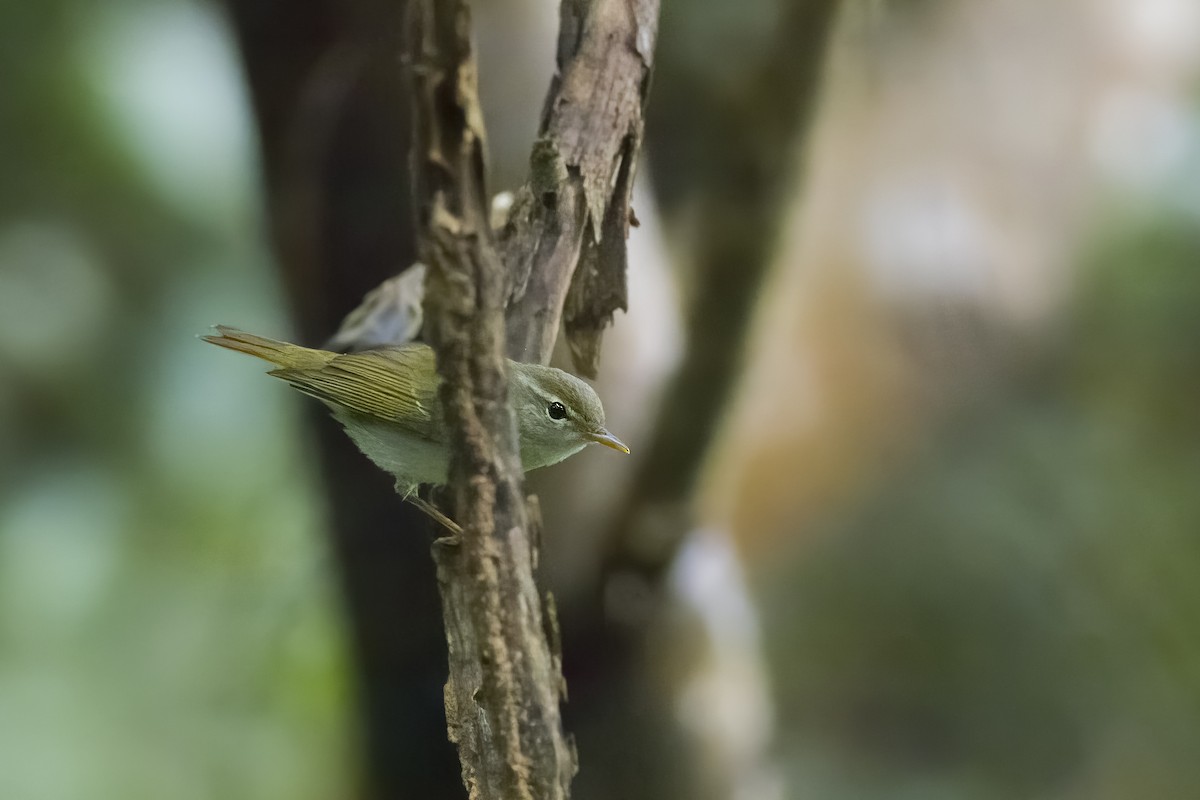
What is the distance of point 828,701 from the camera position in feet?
8.58

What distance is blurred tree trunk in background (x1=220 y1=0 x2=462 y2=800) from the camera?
6.31 feet

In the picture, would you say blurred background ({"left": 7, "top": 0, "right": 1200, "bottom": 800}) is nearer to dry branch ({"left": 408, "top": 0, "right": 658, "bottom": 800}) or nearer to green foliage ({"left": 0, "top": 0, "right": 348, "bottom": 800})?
green foliage ({"left": 0, "top": 0, "right": 348, "bottom": 800})

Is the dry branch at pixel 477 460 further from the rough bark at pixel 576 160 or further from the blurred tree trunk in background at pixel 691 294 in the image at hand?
the blurred tree trunk in background at pixel 691 294

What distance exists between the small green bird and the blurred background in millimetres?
400

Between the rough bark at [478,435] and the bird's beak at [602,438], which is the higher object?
the bird's beak at [602,438]

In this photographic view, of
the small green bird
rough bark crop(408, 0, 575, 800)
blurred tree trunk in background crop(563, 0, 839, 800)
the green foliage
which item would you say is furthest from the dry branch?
the green foliage

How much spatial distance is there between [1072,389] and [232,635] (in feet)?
8.80

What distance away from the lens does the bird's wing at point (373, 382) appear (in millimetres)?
1199

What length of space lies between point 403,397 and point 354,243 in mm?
969

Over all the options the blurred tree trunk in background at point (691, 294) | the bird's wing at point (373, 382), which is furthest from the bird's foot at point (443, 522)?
the blurred tree trunk in background at point (691, 294)

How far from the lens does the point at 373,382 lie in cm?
125

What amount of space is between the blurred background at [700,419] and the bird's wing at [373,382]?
0.50 m

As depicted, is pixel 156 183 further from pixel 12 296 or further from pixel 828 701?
pixel 828 701

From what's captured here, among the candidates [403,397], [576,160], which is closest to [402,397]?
[403,397]
